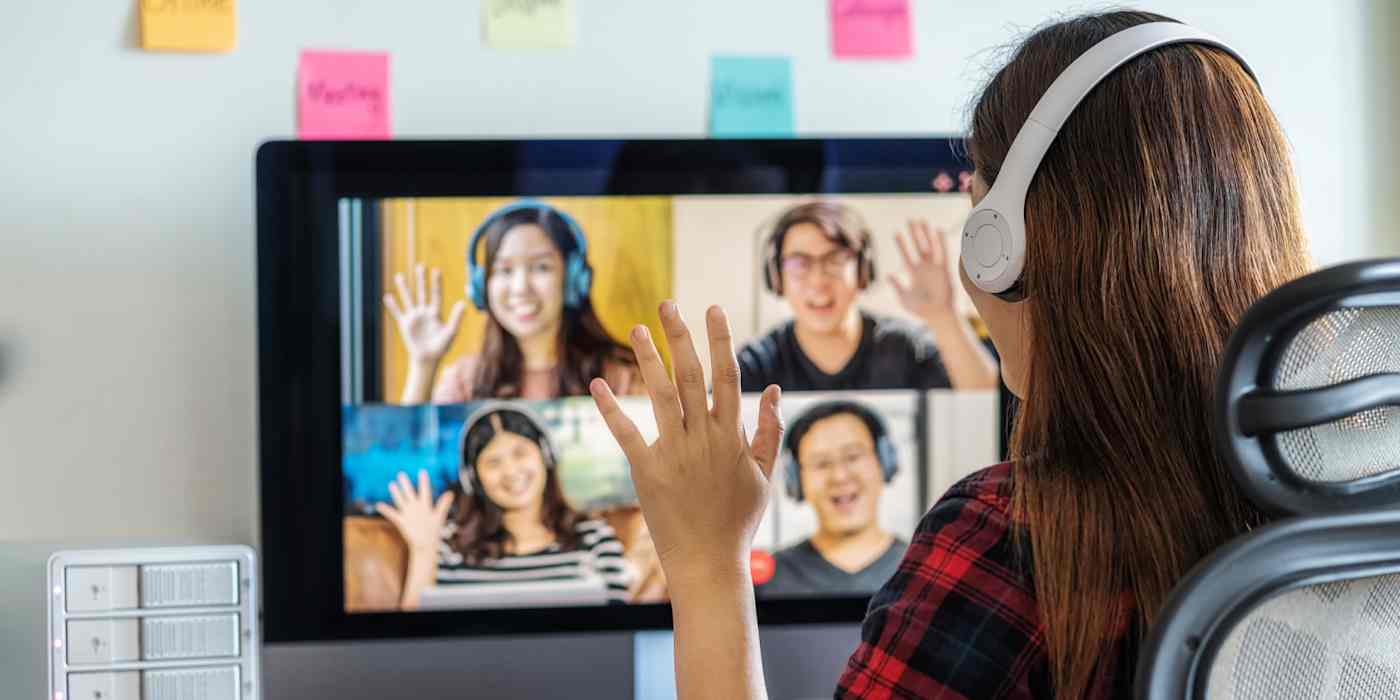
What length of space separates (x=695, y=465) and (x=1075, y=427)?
0.22m

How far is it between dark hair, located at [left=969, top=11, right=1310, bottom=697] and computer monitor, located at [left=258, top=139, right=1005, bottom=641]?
0.63 metres

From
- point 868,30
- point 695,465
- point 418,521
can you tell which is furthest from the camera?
point 868,30

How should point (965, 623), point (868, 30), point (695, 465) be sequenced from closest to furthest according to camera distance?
point (965, 623)
point (695, 465)
point (868, 30)

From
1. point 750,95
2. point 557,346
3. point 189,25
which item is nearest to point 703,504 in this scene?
point 557,346

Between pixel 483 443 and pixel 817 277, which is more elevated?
pixel 817 277

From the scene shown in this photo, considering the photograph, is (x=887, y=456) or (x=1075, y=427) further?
(x=887, y=456)

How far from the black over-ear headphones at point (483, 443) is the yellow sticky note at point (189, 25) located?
20.2 inches

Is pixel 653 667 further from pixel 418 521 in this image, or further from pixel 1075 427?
pixel 1075 427

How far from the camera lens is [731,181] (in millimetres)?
1347

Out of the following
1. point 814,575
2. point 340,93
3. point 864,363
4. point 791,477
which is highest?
point 340,93

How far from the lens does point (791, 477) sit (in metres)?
1.36

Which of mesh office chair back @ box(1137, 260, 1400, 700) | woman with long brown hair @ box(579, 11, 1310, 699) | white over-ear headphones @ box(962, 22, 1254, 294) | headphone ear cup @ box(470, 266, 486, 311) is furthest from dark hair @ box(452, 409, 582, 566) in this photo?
mesh office chair back @ box(1137, 260, 1400, 700)

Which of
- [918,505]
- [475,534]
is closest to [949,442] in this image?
[918,505]

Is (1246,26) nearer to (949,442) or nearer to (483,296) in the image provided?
(949,442)
